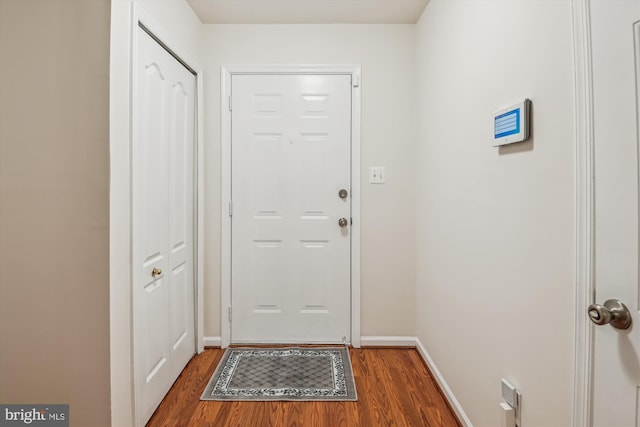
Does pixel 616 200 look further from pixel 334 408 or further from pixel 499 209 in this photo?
pixel 334 408

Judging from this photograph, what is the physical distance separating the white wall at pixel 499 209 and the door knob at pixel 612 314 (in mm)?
129

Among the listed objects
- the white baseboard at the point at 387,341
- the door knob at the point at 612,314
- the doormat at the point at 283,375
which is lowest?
the doormat at the point at 283,375

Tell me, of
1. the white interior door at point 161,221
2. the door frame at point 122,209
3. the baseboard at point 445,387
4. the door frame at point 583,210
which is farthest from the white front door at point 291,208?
the door frame at point 583,210

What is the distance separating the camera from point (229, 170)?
2.59 metres

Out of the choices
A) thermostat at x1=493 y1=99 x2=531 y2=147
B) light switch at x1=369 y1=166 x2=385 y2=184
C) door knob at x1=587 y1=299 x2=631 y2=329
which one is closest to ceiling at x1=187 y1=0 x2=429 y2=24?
light switch at x1=369 y1=166 x2=385 y2=184

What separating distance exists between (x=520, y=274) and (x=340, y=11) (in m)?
2.07

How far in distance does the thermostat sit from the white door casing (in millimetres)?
222

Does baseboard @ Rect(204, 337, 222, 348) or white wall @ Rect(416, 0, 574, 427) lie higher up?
white wall @ Rect(416, 0, 574, 427)

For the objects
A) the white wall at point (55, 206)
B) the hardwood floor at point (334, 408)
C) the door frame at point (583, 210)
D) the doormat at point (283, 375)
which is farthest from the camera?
the doormat at point (283, 375)

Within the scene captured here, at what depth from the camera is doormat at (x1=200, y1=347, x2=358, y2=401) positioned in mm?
1992

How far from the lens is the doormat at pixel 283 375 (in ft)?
6.54

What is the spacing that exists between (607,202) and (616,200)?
0.03 m

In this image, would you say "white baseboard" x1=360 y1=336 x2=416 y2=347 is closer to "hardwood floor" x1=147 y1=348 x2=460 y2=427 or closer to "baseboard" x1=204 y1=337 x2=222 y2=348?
"hardwood floor" x1=147 y1=348 x2=460 y2=427

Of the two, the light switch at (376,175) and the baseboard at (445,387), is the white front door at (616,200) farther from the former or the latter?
the light switch at (376,175)
